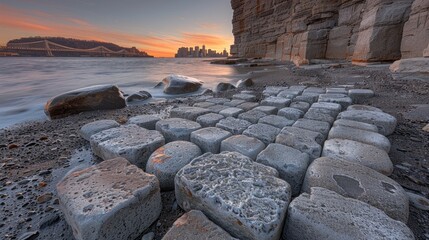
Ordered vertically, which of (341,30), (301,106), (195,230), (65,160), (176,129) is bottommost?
(65,160)

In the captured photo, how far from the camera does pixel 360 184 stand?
0.99 metres

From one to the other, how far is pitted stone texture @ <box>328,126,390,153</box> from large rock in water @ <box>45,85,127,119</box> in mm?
3253

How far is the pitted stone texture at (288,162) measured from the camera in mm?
1130

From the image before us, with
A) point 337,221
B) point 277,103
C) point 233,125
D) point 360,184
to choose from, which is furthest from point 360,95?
point 337,221

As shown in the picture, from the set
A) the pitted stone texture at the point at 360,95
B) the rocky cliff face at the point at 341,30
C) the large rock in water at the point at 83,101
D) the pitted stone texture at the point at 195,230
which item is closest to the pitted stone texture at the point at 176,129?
the pitted stone texture at the point at 195,230

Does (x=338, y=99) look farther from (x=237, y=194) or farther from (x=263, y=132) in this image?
(x=237, y=194)

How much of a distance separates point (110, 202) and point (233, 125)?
3.85 ft

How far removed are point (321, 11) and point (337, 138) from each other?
1132cm

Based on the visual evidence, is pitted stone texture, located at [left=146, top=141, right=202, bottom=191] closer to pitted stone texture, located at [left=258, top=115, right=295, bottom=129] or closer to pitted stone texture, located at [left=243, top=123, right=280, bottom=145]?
pitted stone texture, located at [left=243, top=123, right=280, bottom=145]

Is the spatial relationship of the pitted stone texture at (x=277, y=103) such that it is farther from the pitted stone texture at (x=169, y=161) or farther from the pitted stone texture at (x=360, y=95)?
the pitted stone texture at (x=169, y=161)

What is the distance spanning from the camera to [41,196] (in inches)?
46.9

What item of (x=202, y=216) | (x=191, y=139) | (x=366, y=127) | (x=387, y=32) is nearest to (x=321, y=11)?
(x=387, y=32)

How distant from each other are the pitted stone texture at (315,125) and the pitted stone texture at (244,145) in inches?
21.2

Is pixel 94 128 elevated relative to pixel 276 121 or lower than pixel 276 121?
lower
